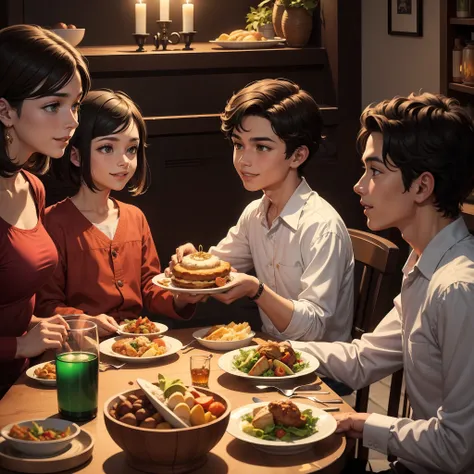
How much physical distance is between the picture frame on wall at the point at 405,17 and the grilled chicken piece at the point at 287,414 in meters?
3.54

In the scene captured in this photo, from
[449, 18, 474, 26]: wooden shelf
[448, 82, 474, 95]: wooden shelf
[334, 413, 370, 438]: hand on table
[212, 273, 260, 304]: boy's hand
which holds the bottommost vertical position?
[334, 413, 370, 438]: hand on table

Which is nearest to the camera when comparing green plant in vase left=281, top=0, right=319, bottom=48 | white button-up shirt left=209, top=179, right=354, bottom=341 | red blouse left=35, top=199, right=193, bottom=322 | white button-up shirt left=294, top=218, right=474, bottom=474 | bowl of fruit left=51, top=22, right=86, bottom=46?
white button-up shirt left=294, top=218, right=474, bottom=474

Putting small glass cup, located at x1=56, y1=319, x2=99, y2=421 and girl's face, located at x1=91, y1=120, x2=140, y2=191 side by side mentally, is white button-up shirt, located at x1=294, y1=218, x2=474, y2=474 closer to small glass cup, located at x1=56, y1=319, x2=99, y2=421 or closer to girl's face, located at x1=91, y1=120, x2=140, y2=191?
small glass cup, located at x1=56, y1=319, x2=99, y2=421

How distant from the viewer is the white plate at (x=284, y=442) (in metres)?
1.94

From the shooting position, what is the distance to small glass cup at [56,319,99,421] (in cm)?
213

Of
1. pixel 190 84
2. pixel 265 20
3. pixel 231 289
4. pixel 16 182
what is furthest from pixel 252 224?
pixel 265 20

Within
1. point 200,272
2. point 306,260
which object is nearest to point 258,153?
point 306,260

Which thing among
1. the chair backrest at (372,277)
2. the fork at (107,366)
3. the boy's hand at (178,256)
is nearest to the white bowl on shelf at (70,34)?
the boy's hand at (178,256)

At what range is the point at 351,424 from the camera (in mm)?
2100

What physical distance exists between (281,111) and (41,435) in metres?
1.41

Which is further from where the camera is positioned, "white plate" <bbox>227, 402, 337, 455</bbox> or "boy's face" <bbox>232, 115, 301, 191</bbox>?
"boy's face" <bbox>232, 115, 301, 191</bbox>

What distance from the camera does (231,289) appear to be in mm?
2787

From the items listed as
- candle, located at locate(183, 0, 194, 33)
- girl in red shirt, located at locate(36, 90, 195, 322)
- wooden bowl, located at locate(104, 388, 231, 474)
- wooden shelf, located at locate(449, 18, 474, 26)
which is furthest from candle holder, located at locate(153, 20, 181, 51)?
wooden bowl, located at locate(104, 388, 231, 474)

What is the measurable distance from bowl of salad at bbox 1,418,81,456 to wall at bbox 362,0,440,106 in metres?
3.49
